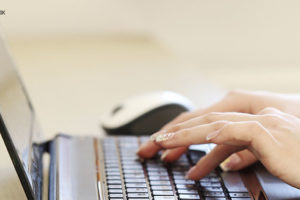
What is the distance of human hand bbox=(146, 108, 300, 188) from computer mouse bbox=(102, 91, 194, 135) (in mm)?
205

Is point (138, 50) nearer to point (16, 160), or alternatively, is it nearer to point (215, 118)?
point (215, 118)

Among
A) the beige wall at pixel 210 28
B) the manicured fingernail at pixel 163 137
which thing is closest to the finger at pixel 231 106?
the manicured fingernail at pixel 163 137

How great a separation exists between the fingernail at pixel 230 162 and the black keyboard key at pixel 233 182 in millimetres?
13

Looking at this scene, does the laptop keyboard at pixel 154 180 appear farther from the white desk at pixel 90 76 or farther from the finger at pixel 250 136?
the white desk at pixel 90 76

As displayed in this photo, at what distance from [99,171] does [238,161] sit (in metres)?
0.20

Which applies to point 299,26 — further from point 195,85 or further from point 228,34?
point 195,85

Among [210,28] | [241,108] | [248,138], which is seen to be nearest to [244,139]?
[248,138]

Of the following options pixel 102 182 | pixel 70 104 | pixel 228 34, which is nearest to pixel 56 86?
pixel 70 104

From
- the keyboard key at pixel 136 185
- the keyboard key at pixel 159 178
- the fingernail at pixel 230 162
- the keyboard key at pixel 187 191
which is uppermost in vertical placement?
the keyboard key at pixel 136 185

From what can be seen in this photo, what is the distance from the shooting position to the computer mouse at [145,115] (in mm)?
926

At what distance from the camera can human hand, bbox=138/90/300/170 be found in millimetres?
736

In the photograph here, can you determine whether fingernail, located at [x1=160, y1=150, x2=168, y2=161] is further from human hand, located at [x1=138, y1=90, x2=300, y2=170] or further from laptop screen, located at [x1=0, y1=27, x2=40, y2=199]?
laptop screen, located at [x1=0, y1=27, x2=40, y2=199]

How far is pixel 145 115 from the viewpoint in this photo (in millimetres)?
928

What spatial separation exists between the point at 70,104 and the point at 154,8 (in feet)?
2.76
